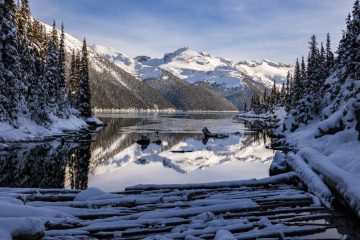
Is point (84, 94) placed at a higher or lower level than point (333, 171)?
higher

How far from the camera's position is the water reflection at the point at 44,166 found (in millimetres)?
19219

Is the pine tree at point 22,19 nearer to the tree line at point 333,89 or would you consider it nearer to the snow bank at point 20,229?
the tree line at point 333,89

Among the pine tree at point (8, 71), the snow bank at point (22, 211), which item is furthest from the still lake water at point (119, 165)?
the snow bank at point (22, 211)

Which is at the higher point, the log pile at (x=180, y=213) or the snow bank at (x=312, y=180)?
the snow bank at (x=312, y=180)

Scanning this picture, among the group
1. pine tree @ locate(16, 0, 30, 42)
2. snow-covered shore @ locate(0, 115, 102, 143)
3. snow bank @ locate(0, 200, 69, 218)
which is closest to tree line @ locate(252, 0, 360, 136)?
snow bank @ locate(0, 200, 69, 218)

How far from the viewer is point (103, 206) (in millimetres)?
9906

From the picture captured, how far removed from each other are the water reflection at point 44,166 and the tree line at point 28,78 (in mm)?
7315

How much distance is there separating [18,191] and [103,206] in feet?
10.0

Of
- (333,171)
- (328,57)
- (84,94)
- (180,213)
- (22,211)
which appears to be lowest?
(180,213)

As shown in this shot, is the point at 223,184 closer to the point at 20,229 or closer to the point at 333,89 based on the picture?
the point at 20,229

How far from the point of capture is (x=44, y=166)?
931 inches

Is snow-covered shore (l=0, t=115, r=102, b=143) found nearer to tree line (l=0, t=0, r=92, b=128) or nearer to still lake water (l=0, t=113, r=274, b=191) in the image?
tree line (l=0, t=0, r=92, b=128)

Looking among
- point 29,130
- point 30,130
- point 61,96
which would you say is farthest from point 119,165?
point 61,96

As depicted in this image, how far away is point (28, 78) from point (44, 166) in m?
26.6
